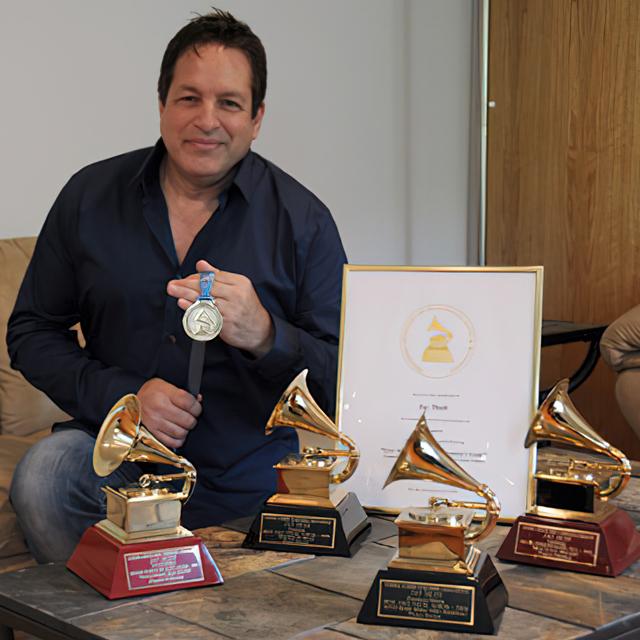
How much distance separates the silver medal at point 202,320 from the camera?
130cm

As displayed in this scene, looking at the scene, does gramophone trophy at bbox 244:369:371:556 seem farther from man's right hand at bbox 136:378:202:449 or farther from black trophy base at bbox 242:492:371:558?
Answer: man's right hand at bbox 136:378:202:449

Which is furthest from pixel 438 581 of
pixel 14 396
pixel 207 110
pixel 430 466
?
pixel 14 396

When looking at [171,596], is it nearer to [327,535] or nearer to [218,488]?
[327,535]

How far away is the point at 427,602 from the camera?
104 cm

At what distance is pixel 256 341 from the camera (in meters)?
1.55

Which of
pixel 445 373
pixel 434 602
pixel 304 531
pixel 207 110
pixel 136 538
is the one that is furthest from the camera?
pixel 207 110

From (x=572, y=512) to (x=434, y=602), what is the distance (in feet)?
0.87

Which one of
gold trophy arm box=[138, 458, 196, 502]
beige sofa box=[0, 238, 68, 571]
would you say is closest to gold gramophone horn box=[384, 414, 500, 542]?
gold trophy arm box=[138, 458, 196, 502]

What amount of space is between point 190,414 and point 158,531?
38 cm

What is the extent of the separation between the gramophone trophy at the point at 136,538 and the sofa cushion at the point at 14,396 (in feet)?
3.99

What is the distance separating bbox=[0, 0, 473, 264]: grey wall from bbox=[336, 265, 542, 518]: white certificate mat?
1561 mm

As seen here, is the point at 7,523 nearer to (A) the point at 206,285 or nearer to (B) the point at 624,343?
(A) the point at 206,285

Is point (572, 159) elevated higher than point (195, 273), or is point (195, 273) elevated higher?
point (572, 159)

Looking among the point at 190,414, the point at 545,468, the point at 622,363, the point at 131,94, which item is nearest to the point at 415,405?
the point at 545,468
